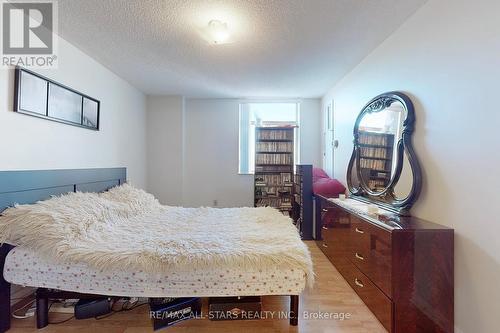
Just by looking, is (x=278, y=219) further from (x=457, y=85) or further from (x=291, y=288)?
(x=457, y=85)

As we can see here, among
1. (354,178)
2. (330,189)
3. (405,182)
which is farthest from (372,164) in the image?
(330,189)

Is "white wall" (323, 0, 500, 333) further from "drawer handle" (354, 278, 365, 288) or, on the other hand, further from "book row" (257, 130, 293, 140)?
"book row" (257, 130, 293, 140)

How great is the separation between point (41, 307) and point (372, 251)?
2474 millimetres

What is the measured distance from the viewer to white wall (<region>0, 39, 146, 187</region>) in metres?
1.89

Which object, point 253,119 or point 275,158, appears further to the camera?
point 253,119

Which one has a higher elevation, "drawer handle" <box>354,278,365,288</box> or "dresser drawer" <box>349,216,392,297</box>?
"dresser drawer" <box>349,216,392,297</box>

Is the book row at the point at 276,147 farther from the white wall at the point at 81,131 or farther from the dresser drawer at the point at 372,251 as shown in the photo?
the dresser drawer at the point at 372,251

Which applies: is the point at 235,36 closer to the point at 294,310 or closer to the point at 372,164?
the point at 372,164

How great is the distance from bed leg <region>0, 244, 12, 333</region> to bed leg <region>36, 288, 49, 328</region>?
20 cm

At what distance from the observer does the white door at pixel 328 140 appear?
392 cm

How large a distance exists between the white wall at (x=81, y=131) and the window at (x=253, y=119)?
184cm

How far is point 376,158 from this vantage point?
244cm

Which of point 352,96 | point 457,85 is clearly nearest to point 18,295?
point 457,85

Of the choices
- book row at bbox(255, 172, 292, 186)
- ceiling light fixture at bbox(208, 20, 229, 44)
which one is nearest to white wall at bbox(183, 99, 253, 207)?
book row at bbox(255, 172, 292, 186)
